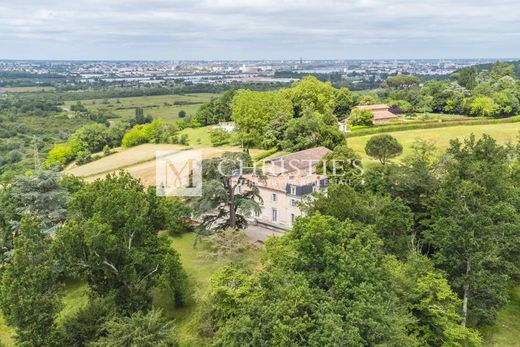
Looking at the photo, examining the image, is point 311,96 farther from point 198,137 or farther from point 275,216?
point 275,216

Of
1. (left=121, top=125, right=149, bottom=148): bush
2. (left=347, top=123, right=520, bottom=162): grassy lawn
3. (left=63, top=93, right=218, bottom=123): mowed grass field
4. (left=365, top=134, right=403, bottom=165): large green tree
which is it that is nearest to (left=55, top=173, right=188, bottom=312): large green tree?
(left=365, top=134, right=403, bottom=165): large green tree

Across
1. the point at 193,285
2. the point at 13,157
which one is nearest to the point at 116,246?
the point at 193,285

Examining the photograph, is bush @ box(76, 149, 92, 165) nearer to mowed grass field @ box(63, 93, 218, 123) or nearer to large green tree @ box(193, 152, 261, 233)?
mowed grass field @ box(63, 93, 218, 123)

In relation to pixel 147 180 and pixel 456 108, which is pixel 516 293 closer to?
pixel 147 180

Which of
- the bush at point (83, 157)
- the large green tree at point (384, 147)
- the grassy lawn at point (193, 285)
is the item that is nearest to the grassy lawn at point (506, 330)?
the grassy lawn at point (193, 285)

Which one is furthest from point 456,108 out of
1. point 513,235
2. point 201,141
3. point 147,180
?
point 513,235

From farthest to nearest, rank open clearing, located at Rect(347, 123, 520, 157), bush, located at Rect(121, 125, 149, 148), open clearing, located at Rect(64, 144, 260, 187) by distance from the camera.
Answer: bush, located at Rect(121, 125, 149, 148) → open clearing, located at Rect(64, 144, 260, 187) → open clearing, located at Rect(347, 123, 520, 157)
